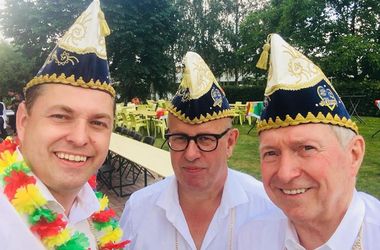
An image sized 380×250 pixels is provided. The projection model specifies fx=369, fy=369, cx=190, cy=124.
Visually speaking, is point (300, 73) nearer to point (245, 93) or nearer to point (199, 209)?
point (199, 209)

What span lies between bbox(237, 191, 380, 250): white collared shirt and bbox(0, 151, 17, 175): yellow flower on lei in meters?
1.23

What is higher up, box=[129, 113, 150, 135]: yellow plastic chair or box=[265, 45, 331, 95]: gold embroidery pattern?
box=[265, 45, 331, 95]: gold embroidery pattern

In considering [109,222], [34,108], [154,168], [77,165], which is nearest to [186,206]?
[109,222]

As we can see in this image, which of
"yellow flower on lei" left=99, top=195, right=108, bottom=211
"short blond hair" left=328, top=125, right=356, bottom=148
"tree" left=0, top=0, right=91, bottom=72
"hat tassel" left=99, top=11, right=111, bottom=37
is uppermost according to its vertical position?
"tree" left=0, top=0, right=91, bottom=72

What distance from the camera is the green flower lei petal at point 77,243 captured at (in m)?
1.70

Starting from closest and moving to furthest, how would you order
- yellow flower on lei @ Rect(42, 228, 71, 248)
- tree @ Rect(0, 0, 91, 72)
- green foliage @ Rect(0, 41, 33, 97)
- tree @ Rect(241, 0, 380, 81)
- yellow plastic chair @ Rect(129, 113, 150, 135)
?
1. yellow flower on lei @ Rect(42, 228, 71, 248)
2. yellow plastic chair @ Rect(129, 113, 150, 135)
3. tree @ Rect(241, 0, 380, 81)
4. tree @ Rect(0, 0, 91, 72)
5. green foliage @ Rect(0, 41, 33, 97)

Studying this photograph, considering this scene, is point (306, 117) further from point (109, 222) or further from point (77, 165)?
point (109, 222)

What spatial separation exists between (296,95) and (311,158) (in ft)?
0.91

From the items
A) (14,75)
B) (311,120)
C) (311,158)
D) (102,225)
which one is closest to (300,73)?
(311,120)

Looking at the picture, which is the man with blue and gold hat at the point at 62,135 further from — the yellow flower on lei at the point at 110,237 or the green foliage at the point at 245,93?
the green foliage at the point at 245,93

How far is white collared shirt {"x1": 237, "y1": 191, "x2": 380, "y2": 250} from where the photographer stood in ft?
4.90

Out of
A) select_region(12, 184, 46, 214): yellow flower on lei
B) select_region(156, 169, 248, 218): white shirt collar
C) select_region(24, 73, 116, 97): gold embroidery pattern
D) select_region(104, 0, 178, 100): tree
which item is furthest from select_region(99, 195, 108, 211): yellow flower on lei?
select_region(104, 0, 178, 100): tree

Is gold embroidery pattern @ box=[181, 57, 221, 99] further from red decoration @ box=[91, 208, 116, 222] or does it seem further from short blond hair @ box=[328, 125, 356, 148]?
short blond hair @ box=[328, 125, 356, 148]

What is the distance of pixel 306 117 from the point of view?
1.49 metres
